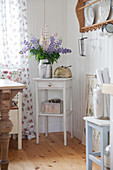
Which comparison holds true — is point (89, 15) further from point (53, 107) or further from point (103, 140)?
point (103, 140)

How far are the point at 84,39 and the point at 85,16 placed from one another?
324 millimetres

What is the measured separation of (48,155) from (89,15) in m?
1.81

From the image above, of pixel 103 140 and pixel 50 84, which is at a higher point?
pixel 50 84

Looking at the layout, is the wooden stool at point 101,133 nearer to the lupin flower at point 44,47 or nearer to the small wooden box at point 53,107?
the small wooden box at point 53,107

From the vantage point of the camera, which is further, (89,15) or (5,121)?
(89,15)

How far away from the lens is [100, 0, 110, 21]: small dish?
3.08 meters

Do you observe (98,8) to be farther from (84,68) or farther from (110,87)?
(110,87)

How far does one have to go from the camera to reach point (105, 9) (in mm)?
3123

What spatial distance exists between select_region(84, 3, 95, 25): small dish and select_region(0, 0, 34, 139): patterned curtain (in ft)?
3.40

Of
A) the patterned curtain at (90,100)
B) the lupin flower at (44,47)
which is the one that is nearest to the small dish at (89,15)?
the lupin flower at (44,47)

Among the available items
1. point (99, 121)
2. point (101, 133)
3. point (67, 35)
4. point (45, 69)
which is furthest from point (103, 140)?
point (67, 35)

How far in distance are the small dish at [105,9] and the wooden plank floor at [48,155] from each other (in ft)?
5.32

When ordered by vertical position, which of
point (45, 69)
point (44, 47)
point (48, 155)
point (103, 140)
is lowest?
point (48, 155)

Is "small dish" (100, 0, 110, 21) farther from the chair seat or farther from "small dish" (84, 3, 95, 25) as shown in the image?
the chair seat
